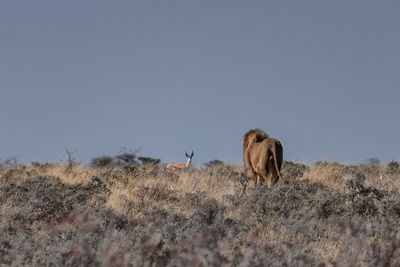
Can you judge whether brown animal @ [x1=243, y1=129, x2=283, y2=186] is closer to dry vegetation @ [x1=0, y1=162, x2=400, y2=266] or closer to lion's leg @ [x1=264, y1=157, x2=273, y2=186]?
lion's leg @ [x1=264, y1=157, x2=273, y2=186]

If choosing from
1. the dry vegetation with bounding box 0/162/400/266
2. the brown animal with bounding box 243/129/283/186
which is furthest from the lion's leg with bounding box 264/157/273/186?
the dry vegetation with bounding box 0/162/400/266

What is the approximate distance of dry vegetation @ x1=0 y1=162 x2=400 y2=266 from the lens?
22.7 ft

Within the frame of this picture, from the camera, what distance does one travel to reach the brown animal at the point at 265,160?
1394cm

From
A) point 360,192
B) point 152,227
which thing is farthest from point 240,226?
point 360,192

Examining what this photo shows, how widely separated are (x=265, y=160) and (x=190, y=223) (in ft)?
18.0

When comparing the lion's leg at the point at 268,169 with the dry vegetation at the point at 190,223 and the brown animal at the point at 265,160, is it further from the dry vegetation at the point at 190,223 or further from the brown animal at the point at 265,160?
the dry vegetation at the point at 190,223

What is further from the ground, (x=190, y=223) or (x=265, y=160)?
(x=265, y=160)

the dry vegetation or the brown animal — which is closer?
the dry vegetation

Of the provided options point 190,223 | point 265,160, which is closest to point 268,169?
point 265,160

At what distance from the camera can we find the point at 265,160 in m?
14.0

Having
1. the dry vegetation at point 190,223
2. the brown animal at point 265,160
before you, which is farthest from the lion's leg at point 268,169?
the dry vegetation at point 190,223

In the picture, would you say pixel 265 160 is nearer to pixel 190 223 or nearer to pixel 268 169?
pixel 268 169

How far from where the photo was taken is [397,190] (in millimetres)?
12359

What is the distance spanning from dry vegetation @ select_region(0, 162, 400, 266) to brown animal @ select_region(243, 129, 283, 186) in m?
0.60
